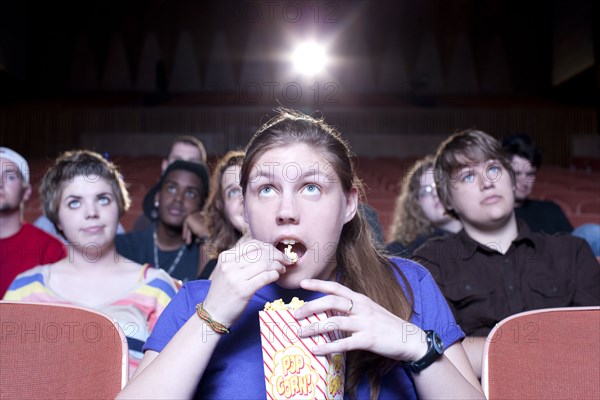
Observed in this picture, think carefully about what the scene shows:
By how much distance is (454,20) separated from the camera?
1088 cm

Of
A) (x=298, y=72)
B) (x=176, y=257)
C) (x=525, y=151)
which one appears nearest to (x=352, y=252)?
(x=176, y=257)

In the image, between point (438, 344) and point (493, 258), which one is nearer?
point (438, 344)

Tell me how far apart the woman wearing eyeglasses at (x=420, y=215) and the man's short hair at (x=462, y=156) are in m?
0.41

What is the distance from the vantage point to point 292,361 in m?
0.77

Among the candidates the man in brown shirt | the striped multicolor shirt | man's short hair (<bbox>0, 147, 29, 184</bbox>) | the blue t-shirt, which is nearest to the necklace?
man's short hair (<bbox>0, 147, 29, 184</bbox>)

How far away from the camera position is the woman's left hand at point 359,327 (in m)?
0.78

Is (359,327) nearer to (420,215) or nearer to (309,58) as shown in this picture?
(420,215)

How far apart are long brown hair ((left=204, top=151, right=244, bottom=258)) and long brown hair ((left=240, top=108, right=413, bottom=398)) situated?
956 millimetres

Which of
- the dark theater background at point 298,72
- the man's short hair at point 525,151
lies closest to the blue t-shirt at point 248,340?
the man's short hair at point 525,151

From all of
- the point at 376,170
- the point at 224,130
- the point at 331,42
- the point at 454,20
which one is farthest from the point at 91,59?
the point at 376,170

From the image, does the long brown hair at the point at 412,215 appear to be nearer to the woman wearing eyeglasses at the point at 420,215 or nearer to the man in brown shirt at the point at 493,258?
the woman wearing eyeglasses at the point at 420,215

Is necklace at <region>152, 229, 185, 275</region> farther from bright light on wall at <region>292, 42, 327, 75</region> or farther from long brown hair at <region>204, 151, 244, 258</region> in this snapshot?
bright light on wall at <region>292, 42, 327, 75</region>

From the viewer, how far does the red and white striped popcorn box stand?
76cm

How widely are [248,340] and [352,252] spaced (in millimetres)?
224
